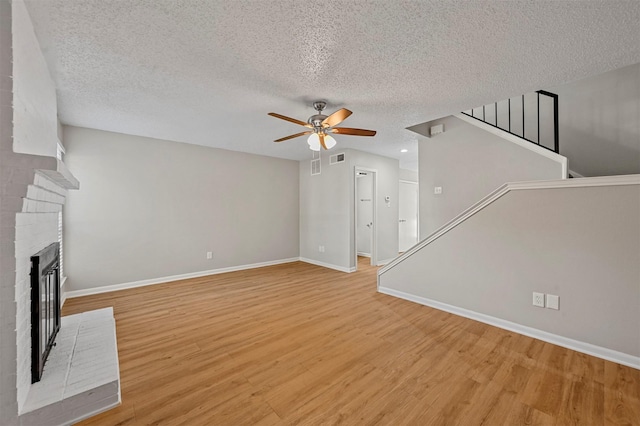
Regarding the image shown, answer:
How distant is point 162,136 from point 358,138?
3.39m

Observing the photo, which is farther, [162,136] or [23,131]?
[162,136]

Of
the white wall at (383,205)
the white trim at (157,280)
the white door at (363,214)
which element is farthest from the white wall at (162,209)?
the white door at (363,214)

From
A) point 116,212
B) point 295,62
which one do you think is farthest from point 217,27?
point 116,212

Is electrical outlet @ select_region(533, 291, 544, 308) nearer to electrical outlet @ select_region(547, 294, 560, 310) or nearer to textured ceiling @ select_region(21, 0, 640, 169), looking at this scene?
electrical outlet @ select_region(547, 294, 560, 310)

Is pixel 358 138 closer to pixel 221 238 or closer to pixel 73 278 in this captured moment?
pixel 221 238

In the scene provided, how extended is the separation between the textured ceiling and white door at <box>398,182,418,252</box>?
420 cm

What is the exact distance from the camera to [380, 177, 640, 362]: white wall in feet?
7.14

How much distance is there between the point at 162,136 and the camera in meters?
4.32

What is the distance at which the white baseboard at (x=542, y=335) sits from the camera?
2146mm

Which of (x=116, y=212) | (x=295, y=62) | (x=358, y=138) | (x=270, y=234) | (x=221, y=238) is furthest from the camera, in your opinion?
(x=270, y=234)

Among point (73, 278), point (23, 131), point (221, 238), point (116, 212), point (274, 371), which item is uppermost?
point (23, 131)

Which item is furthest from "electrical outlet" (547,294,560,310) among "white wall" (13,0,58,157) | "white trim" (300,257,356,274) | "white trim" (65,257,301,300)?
"white trim" (65,257,301,300)

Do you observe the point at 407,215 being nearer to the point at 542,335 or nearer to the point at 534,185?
the point at 534,185

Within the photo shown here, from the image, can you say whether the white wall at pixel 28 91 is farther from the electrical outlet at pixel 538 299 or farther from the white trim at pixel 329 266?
the white trim at pixel 329 266
